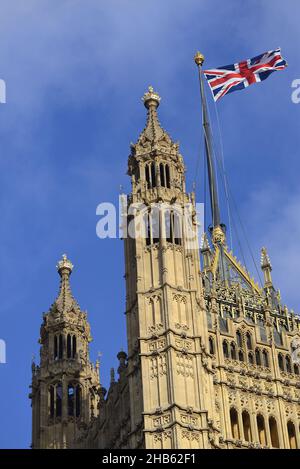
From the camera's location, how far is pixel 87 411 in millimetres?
91375

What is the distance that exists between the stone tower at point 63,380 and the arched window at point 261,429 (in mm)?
13390

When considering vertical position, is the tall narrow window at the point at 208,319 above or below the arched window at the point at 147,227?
below

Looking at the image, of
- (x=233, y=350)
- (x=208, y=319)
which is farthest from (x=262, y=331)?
(x=208, y=319)

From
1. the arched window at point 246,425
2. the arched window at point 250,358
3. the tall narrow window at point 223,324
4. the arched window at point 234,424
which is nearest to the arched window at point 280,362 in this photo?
the arched window at point 250,358

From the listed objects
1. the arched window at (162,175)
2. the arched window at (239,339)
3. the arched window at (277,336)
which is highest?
the arched window at (162,175)

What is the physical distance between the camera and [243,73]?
9056 cm

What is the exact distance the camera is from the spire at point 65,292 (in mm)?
96312

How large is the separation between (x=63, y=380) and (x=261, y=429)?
17132 millimetres

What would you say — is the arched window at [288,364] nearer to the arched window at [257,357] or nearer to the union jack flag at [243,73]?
the arched window at [257,357]

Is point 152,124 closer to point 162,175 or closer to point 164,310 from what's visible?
point 162,175

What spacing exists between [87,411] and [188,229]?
15.5 metres

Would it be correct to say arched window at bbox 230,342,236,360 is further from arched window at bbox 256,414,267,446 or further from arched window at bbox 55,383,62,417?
arched window at bbox 55,383,62,417
